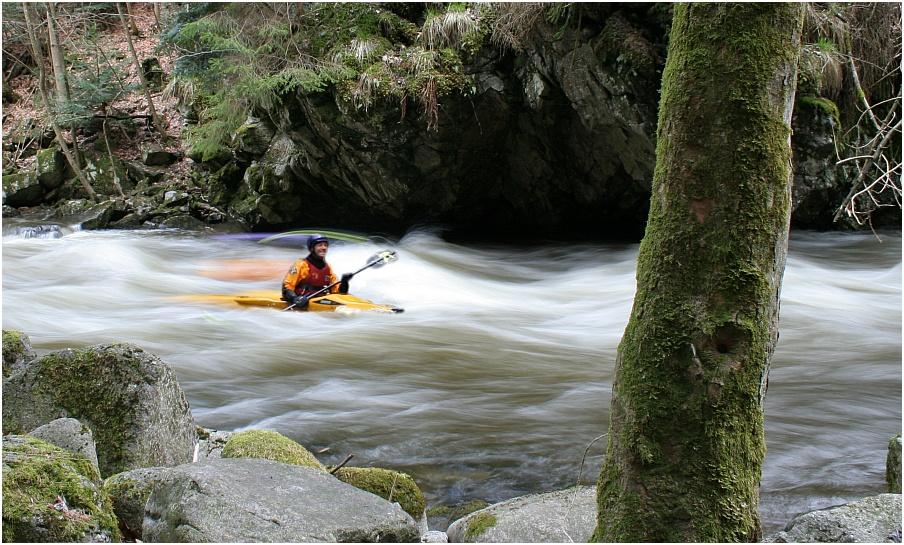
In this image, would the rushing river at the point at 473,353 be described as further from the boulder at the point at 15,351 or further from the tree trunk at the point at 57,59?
the tree trunk at the point at 57,59

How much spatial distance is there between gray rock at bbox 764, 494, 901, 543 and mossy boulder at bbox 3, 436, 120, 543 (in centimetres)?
249

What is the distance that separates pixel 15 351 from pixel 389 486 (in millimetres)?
2364

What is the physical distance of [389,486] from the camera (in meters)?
3.68

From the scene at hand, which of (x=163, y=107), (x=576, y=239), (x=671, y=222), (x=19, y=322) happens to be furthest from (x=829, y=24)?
(x=163, y=107)

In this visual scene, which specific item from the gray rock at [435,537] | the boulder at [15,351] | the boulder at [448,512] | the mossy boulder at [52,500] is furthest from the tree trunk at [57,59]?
the gray rock at [435,537]

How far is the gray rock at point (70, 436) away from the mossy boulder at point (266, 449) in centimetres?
75

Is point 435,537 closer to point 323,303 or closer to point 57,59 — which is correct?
point 323,303

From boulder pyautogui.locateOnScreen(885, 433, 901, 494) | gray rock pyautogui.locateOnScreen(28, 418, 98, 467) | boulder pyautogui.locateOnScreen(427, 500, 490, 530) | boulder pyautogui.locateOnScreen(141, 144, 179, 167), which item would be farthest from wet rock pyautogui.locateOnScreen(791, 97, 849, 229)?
boulder pyautogui.locateOnScreen(141, 144, 179, 167)

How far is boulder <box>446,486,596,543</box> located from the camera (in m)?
3.06

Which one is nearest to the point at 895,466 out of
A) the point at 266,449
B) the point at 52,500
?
the point at 266,449

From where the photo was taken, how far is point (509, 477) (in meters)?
4.43

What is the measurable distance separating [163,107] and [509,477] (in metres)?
17.1

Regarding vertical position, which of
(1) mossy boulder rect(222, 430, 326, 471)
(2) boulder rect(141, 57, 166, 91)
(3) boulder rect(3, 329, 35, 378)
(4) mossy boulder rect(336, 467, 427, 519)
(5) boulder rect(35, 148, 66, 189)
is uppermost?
(2) boulder rect(141, 57, 166, 91)

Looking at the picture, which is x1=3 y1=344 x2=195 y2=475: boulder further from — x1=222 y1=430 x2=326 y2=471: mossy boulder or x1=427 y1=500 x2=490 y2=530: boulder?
x1=427 y1=500 x2=490 y2=530: boulder
